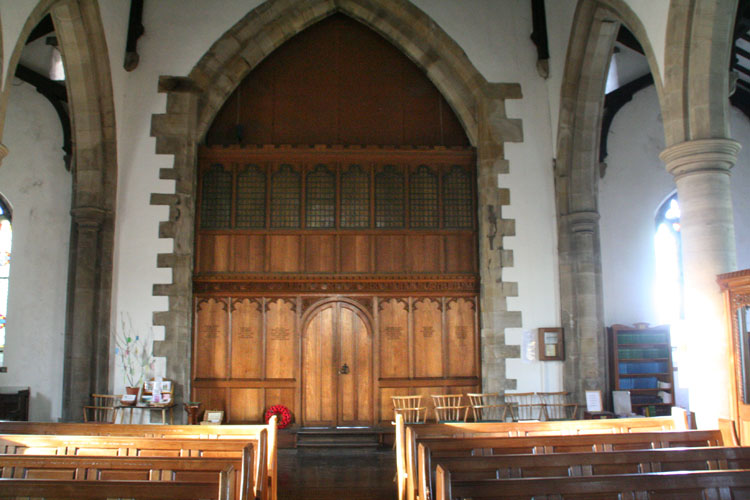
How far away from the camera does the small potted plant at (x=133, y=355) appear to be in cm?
910

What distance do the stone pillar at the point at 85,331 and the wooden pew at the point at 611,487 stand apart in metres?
7.10

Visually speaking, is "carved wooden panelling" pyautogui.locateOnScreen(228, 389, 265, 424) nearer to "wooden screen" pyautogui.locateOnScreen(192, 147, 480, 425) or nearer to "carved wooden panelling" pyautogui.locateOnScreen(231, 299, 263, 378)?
"wooden screen" pyautogui.locateOnScreen(192, 147, 480, 425)

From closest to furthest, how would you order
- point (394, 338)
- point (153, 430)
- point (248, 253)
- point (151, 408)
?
1. point (153, 430)
2. point (151, 408)
3. point (394, 338)
4. point (248, 253)

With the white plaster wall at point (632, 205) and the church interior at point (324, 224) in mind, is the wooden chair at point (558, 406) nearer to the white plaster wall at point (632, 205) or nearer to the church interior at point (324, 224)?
the church interior at point (324, 224)

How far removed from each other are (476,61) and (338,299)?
4.28m

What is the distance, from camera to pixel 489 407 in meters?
9.28

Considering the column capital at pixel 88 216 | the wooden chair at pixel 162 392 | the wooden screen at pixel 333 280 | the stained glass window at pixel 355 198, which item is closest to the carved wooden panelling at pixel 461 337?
the wooden screen at pixel 333 280

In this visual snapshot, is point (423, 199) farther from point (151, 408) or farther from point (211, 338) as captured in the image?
point (151, 408)

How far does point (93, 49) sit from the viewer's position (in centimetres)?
885

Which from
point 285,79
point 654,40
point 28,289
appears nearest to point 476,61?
point 285,79

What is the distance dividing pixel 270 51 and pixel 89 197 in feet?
11.8

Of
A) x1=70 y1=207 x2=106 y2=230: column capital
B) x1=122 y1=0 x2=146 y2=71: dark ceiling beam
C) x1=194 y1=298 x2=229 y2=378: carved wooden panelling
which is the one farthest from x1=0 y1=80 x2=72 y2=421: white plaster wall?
x1=194 y1=298 x2=229 y2=378: carved wooden panelling

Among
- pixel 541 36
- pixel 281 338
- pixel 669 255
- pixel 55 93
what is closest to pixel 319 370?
pixel 281 338

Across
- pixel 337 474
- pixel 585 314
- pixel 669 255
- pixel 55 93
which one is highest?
pixel 55 93
